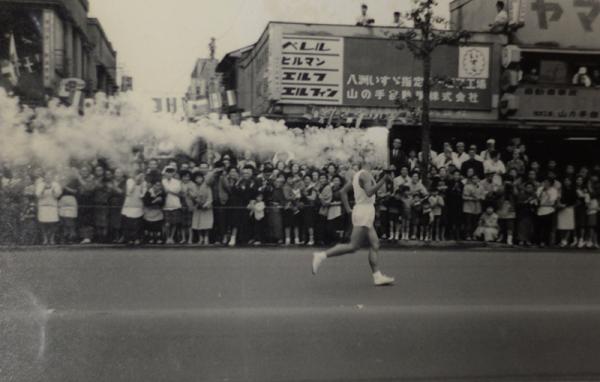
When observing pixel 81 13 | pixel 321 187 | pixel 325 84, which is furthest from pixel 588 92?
pixel 81 13

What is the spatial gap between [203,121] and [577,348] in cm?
1261

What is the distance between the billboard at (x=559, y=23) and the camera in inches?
741

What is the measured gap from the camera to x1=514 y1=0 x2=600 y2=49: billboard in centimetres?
1883

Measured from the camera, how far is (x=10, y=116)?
508 inches

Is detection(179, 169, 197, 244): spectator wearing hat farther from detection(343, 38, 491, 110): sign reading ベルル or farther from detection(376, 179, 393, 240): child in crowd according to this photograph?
detection(343, 38, 491, 110): sign reading ベルル

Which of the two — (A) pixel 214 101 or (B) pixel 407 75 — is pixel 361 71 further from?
(A) pixel 214 101

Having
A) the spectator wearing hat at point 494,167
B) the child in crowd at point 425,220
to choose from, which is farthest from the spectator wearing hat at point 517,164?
the child in crowd at point 425,220

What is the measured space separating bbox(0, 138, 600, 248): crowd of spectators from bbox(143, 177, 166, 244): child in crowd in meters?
0.02

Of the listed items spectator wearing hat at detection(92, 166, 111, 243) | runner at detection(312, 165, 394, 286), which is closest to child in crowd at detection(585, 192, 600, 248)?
runner at detection(312, 165, 394, 286)

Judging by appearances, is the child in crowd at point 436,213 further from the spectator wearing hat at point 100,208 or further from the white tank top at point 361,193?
the spectator wearing hat at point 100,208

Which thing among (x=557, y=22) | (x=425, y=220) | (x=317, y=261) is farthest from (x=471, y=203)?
(x=557, y=22)

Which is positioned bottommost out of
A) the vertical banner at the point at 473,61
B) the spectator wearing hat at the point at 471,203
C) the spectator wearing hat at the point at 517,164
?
the spectator wearing hat at the point at 471,203

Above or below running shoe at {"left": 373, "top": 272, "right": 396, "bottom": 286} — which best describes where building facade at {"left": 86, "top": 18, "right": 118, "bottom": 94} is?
above

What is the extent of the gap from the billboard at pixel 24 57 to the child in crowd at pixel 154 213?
3.51 m
